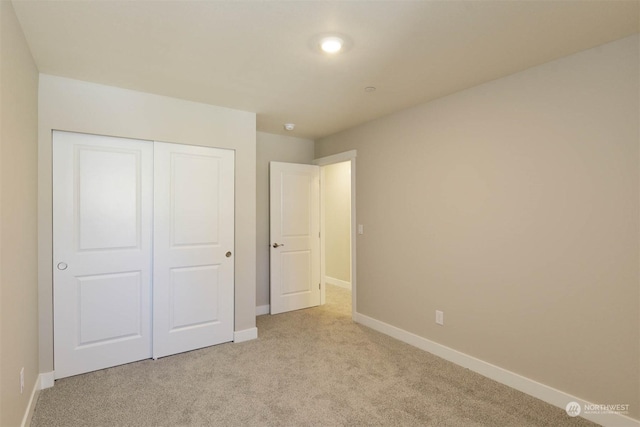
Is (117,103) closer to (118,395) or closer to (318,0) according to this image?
(318,0)

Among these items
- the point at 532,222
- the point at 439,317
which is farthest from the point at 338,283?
the point at 532,222

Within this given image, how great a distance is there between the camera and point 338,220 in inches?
237

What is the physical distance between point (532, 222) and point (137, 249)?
3.23m

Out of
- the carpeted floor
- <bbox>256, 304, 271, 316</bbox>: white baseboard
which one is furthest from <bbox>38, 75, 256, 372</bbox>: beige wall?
<bbox>256, 304, 271, 316</bbox>: white baseboard

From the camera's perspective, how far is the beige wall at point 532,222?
201cm

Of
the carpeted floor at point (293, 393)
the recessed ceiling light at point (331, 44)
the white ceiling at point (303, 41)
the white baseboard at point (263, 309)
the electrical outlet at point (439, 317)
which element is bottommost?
the carpeted floor at point (293, 393)

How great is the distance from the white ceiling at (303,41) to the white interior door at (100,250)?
2.05 feet

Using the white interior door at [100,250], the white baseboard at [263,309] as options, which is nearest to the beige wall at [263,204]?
the white baseboard at [263,309]

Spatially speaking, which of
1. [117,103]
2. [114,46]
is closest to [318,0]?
[114,46]

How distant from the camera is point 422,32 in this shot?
1947 mm

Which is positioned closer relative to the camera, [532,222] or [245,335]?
[532,222]

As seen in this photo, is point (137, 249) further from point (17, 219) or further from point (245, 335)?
point (245, 335)

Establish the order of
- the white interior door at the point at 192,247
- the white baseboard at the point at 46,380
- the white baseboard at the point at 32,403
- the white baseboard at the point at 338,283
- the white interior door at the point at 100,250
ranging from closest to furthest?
the white baseboard at the point at 32,403 < the white baseboard at the point at 46,380 < the white interior door at the point at 100,250 < the white interior door at the point at 192,247 < the white baseboard at the point at 338,283

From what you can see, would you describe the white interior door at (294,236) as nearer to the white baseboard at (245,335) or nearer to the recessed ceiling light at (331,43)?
the white baseboard at (245,335)
